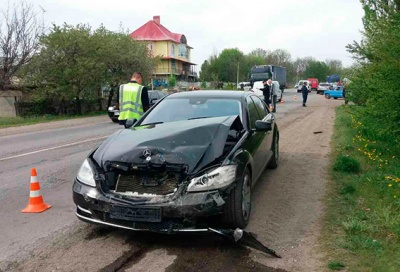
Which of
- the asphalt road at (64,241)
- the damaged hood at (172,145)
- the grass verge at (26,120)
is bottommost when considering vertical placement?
the grass verge at (26,120)

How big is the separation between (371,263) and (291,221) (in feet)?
4.35

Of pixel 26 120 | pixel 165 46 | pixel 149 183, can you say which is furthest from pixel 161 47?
pixel 149 183

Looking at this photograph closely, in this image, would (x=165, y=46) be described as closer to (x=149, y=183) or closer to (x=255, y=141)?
(x=255, y=141)

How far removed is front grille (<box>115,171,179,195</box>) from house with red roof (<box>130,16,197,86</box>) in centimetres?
6405

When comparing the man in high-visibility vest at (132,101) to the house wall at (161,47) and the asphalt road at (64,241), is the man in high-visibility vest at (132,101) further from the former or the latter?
Result: the house wall at (161,47)

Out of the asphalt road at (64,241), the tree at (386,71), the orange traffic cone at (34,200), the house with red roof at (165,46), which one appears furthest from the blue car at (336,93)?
the orange traffic cone at (34,200)

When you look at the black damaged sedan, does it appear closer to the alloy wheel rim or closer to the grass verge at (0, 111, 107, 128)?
the alloy wheel rim

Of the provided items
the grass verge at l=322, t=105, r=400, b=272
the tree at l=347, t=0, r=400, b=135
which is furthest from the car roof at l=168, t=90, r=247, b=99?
the tree at l=347, t=0, r=400, b=135

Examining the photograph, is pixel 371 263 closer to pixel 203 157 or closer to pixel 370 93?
pixel 203 157

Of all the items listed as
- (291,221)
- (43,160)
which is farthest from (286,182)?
(43,160)

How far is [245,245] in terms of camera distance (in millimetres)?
4148

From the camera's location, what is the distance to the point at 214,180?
4043 mm

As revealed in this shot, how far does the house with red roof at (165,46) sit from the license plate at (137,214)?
64233 mm

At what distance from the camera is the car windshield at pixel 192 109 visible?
18.9 feet
